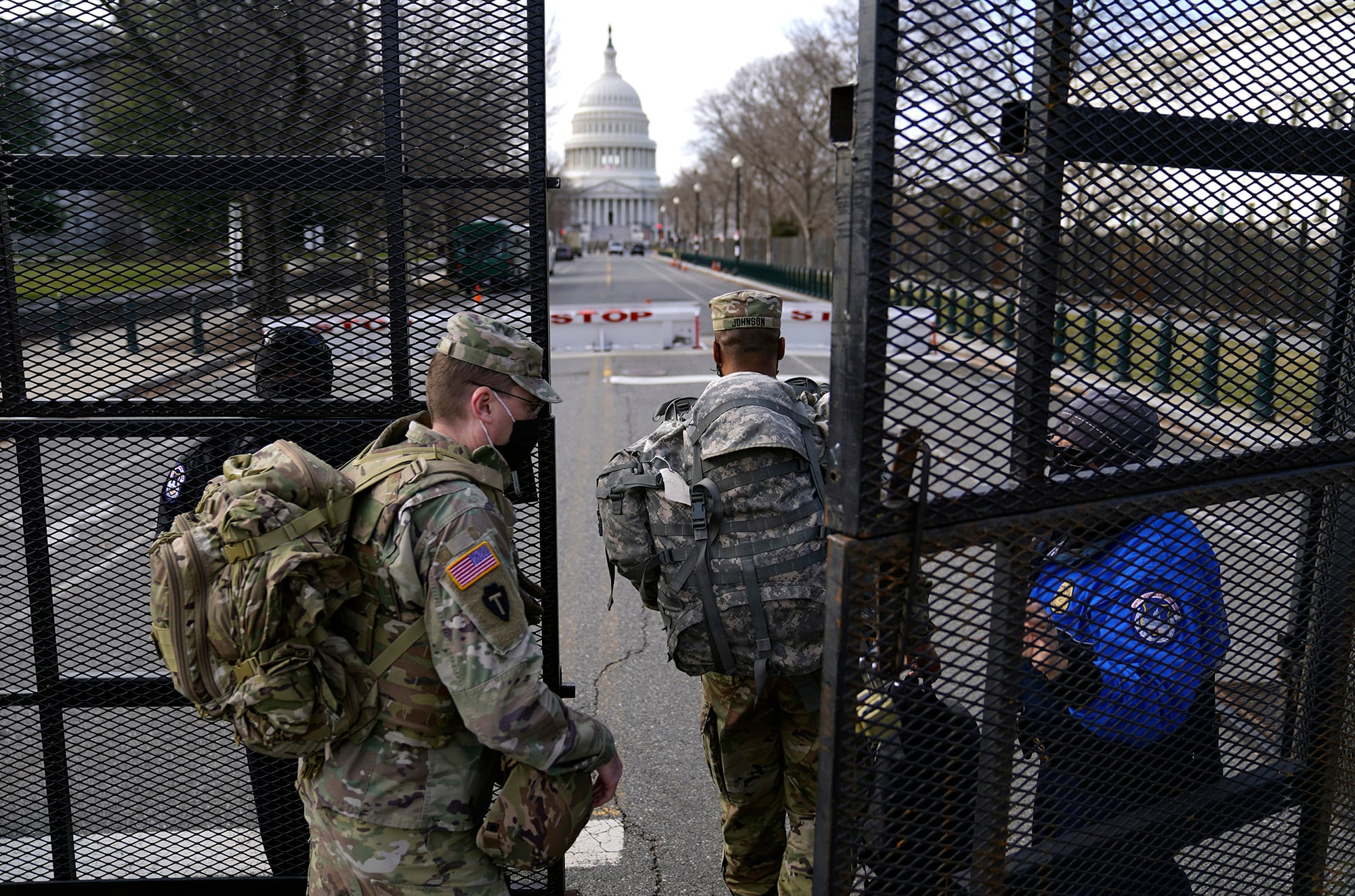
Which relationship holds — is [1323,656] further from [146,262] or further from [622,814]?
[146,262]

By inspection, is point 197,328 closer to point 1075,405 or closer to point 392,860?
point 392,860

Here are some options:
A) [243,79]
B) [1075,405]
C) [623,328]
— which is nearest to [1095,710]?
[1075,405]

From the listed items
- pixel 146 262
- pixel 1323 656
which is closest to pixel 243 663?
pixel 146 262

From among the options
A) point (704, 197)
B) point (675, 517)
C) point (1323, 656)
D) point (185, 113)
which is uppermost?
point (704, 197)

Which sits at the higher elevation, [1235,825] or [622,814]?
[1235,825]

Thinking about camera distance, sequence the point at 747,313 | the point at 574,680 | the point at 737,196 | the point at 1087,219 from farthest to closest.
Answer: the point at 737,196 < the point at 574,680 < the point at 747,313 < the point at 1087,219

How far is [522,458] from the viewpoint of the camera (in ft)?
8.57

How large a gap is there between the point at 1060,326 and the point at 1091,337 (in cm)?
12

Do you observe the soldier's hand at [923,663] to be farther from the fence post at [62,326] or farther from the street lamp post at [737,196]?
the street lamp post at [737,196]

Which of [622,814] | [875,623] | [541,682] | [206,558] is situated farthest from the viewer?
[622,814]

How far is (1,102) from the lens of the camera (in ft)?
8.69

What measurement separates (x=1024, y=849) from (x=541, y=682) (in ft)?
3.42

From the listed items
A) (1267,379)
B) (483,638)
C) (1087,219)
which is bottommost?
(483,638)

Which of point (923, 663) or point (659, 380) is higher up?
point (923, 663)
